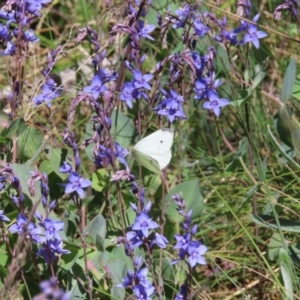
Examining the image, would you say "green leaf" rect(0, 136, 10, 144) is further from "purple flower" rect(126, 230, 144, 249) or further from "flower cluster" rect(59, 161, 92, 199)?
"purple flower" rect(126, 230, 144, 249)

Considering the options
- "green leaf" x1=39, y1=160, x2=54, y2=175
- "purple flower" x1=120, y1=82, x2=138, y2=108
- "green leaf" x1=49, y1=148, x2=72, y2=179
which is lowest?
"green leaf" x1=39, y1=160, x2=54, y2=175

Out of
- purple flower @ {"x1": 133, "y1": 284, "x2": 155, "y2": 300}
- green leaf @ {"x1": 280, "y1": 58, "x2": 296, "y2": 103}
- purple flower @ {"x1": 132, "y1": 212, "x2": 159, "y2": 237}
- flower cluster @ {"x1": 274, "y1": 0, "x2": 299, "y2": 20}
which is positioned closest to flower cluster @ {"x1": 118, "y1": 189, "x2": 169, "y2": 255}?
purple flower @ {"x1": 132, "y1": 212, "x2": 159, "y2": 237}


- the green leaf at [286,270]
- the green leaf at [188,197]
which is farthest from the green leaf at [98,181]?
the green leaf at [286,270]

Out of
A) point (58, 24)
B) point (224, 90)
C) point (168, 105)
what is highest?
point (168, 105)

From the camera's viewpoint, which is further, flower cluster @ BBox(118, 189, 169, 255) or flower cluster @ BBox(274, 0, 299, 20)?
flower cluster @ BBox(274, 0, 299, 20)

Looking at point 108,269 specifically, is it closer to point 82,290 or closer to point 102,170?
point 82,290

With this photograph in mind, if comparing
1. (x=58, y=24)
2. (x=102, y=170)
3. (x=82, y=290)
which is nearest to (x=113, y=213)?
(x=102, y=170)
